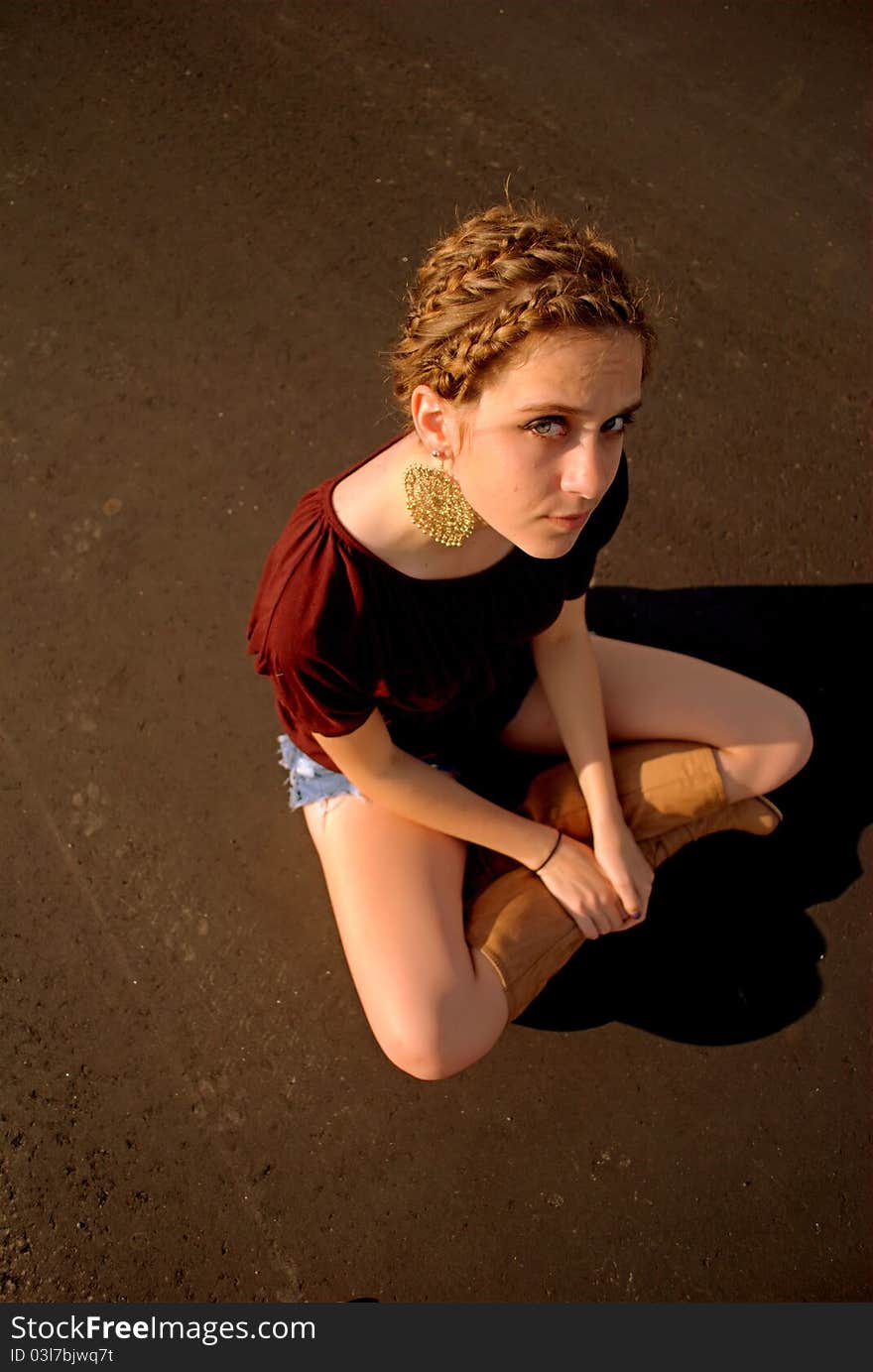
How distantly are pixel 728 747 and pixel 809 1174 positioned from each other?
0.99 m

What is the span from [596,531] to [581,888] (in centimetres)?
74

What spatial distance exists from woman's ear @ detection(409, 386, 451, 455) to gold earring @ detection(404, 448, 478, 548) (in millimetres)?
84

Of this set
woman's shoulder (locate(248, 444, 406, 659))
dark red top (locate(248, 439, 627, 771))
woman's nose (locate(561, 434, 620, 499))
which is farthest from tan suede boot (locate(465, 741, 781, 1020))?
woman's nose (locate(561, 434, 620, 499))

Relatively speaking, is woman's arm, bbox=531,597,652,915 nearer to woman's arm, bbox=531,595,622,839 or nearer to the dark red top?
woman's arm, bbox=531,595,622,839

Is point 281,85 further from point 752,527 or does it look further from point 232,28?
point 752,527

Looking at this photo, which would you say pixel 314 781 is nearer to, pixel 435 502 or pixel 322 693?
pixel 322 693

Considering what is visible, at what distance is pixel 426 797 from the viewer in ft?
6.71

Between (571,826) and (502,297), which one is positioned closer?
(502,297)

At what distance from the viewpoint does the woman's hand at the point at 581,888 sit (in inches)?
85.7

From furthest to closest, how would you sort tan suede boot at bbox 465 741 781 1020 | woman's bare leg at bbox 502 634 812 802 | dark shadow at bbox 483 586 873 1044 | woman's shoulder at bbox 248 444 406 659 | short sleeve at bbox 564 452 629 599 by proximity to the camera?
dark shadow at bbox 483 586 873 1044 < woman's bare leg at bbox 502 634 812 802 < tan suede boot at bbox 465 741 781 1020 < short sleeve at bbox 564 452 629 599 < woman's shoulder at bbox 248 444 406 659

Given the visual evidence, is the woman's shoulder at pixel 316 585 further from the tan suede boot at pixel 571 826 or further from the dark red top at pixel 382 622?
the tan suede boot at pixel 571 826

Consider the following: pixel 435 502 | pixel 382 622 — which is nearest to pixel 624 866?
pixel 382 622

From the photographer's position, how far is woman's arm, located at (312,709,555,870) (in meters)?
1.93

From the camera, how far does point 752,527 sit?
2859mm
